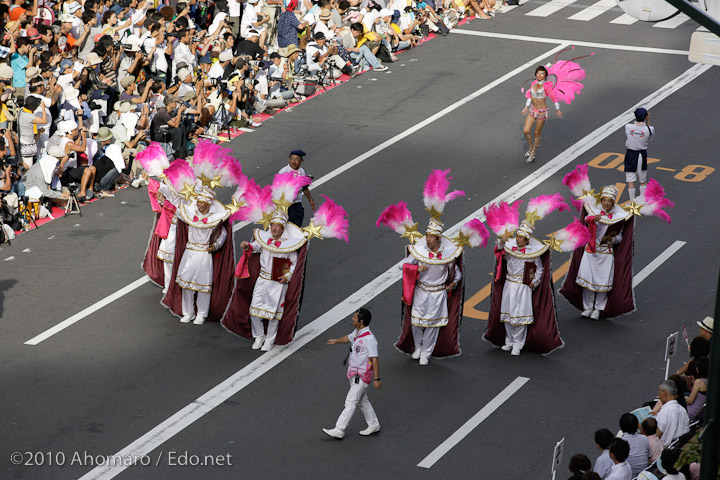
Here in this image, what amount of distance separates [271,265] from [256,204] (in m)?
0.80

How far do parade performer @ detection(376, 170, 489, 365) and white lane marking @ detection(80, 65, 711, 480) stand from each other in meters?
1.53

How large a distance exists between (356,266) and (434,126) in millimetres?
6453

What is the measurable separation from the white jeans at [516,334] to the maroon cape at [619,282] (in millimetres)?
1542

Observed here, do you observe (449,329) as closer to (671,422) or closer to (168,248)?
(671,422)

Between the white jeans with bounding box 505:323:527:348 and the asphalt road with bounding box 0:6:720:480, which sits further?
the white jeans with bounding box 505:323:527:348

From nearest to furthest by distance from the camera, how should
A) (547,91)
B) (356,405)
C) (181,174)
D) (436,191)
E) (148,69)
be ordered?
(356,405) < (436,191) < (181,174) < (547,91) < (148,69)

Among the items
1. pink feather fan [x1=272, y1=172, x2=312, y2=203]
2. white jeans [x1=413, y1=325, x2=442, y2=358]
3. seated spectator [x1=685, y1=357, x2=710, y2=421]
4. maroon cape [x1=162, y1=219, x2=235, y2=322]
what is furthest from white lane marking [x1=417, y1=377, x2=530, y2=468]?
maroon cape [x1=162, y1=219, x2=235, y2=322]

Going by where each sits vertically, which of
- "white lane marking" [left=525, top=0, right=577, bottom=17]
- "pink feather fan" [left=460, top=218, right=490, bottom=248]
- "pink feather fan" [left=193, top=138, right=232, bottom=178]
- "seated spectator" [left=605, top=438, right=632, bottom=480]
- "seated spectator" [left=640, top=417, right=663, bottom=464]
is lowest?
"white lane marking" [left=525, top=0, right=577, bottom=17]

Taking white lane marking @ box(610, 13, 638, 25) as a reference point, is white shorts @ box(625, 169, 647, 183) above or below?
above

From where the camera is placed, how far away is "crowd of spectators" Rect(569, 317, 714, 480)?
1154cm

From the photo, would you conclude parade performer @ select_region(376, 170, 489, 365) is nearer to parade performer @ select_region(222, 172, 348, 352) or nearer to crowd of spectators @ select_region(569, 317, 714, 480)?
parade performer @ select_region(222, 172, 348, 352)

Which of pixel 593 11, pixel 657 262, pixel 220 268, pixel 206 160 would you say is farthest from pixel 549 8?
pixel 220 268

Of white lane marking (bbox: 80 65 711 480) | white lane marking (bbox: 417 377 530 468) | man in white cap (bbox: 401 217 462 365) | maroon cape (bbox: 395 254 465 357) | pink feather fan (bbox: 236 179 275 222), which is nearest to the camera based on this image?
white lane marking (bbox: 417 377 530 468)

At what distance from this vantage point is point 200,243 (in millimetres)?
16609
